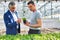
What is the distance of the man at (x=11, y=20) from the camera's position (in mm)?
5901

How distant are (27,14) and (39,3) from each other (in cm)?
45

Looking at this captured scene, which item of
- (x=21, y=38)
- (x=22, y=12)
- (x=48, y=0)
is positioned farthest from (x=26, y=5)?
(x=21, y=38)

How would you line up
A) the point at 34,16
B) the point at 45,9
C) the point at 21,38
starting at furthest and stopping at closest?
the point at 45,9 < the point at 34,16 < the point at 21,38

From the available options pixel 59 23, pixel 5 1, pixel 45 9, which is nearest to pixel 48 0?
pixel 45 9

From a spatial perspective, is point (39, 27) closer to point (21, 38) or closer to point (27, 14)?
point (27, 14)

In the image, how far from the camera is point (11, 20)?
19.4 ft

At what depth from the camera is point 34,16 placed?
594cm

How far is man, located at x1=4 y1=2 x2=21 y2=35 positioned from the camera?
19.4 ft

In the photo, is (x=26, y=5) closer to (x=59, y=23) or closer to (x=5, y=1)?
(x=5, y=1)

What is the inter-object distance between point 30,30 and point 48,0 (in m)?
1.05

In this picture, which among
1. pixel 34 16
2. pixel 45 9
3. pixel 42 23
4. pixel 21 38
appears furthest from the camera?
pixel 45 9

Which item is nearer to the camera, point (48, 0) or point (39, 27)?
point (39, 27)

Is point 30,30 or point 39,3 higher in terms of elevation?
point 39,3

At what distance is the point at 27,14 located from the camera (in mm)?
6434
